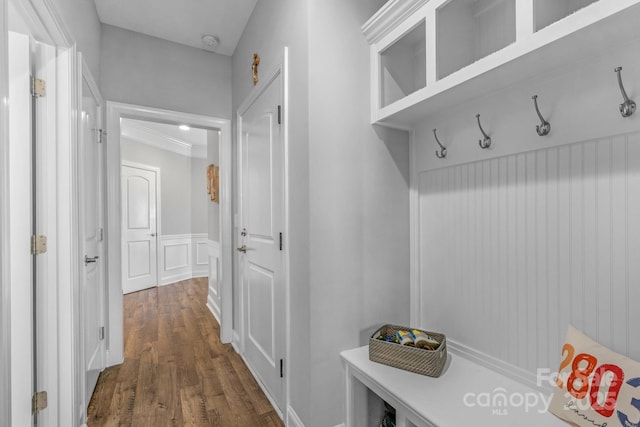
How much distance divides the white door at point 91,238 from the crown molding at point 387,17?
162 cm

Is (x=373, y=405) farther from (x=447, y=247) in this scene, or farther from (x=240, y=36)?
(x=240, y=36)

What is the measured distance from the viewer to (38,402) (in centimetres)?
147

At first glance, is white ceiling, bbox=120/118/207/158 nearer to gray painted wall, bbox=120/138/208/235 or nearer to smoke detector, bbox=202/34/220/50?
gray painted wall, bbox=120/138/208/235

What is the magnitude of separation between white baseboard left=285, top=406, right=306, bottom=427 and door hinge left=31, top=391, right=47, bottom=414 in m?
1.16

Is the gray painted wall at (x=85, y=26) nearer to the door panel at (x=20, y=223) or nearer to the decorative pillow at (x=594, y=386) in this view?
the door panel at (x=20, y=223)

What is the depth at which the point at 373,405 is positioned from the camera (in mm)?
1520

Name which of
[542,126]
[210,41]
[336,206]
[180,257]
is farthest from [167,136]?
[542,126]

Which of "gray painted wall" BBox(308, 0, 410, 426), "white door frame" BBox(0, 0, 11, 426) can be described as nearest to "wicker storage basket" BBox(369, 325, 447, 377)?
"gray painted wall" BBox(308, 0, 410, 426)

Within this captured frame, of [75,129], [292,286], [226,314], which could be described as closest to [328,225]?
[292,286]

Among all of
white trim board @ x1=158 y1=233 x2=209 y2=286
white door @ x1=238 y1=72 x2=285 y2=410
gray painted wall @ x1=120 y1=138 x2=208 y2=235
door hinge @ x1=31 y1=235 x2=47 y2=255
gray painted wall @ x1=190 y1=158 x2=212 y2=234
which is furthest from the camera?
gray painted wall @ x1=190 y1=158 x2=212 y2=234

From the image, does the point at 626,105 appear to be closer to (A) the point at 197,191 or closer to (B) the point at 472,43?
(B) the point at 472,43

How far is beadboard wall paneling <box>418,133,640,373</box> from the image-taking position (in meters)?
1.00

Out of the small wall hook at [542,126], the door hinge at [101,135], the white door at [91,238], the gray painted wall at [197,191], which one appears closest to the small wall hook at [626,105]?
the small wall hook at [542,126]

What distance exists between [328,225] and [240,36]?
200 cm
